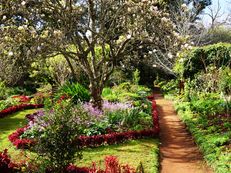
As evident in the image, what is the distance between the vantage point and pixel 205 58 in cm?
1909

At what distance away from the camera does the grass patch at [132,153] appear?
873 centimetres

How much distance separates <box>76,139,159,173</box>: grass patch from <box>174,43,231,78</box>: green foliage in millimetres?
8879

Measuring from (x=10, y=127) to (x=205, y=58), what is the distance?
10.5 m

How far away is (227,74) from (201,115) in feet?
11.0

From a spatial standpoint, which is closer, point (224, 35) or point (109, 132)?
point (109, 132)

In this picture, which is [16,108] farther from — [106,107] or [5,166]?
[5,166]

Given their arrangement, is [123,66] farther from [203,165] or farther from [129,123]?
[203,165]

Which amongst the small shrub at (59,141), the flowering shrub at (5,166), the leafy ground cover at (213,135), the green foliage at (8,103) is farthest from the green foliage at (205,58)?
the flowering shrub at (5,166)

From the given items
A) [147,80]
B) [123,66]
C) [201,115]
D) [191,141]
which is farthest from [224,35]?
[191,141]

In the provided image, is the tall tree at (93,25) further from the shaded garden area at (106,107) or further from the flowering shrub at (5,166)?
the flowering shrub at (5,166)

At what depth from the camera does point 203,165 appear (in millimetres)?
8828

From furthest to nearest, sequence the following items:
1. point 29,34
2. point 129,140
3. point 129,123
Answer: point 29,34 → point 129,123 → point 129,140

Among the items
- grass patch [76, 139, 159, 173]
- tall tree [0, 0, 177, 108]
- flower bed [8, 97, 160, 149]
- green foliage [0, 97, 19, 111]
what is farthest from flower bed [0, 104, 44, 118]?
grass patch [76, 139, 159, 173]

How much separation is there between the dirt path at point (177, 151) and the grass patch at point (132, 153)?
27 centimetres
